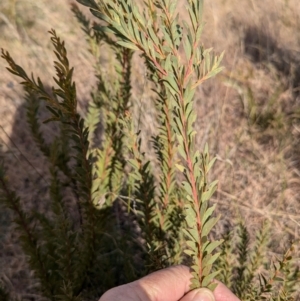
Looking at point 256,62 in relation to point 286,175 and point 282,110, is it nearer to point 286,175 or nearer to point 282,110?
point 282,110

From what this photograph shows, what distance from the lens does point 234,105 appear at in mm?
2561

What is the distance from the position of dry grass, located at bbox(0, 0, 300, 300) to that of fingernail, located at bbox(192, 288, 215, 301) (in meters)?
1.02

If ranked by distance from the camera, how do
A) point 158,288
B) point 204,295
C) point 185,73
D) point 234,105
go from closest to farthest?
1. point 185,73
2. point 204,295
3. point 158,288
4. point 234,105

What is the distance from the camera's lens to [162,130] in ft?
3.32

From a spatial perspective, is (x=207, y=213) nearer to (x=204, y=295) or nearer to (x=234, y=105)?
(x=204, y=295)

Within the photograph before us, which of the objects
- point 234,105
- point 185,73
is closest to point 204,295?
point 185,73

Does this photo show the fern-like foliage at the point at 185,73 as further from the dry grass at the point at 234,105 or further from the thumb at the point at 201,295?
the dry grass at the point at 234,105

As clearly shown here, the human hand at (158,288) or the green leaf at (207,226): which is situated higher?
the green leaf at (207,226)

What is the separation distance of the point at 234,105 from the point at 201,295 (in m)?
1.85

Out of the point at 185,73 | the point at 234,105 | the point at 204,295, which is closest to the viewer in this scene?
the point at 185,73

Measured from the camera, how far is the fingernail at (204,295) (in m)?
0.82

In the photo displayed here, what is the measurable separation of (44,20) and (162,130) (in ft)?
7.13

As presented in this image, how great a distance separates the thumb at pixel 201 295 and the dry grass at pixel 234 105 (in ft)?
3.35

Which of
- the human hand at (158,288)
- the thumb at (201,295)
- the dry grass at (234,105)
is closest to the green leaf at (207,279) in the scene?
the thumb at (201,295)
